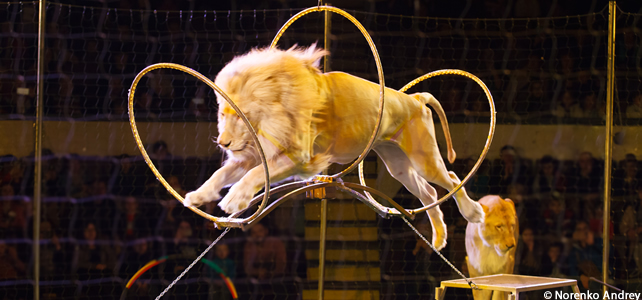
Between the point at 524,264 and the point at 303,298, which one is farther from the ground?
the point at 524,264

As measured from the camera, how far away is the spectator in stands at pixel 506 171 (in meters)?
3.23

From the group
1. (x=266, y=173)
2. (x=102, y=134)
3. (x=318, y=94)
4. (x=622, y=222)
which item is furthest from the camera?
(x=622, y=222)

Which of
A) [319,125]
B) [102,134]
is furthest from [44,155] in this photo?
[319,125]

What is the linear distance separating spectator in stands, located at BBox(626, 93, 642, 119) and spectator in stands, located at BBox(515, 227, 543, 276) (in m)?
0.81

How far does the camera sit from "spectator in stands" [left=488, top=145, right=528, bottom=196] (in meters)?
3.23

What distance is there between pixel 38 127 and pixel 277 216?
1.24 meters

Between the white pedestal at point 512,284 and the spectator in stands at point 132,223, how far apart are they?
1633 mm

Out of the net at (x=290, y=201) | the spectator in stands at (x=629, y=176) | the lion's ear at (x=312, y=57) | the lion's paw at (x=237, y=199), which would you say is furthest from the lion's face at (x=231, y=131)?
the spectator in stands at (x=629, y=176)

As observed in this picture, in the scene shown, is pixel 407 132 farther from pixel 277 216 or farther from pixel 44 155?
pixel 44 155

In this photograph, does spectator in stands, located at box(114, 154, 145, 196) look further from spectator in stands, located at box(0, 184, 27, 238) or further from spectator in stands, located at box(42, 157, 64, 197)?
spectator in stands, located at box(0, 184, 27, 238)

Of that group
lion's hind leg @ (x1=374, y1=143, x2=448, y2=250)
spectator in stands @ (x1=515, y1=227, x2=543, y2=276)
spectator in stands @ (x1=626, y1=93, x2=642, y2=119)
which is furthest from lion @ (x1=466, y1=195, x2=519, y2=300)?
spectator in stands @ (x1=626, y1=93, x2=642, y2=119)

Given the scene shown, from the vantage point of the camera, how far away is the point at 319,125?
1.63 m

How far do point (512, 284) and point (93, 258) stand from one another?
6.86 feet

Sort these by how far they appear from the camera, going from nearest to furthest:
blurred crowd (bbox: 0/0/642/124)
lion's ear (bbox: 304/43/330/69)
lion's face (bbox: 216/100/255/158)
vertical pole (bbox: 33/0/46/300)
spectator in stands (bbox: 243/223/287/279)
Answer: lion's face (bbox: 216/100/255/158) → lion's ear (bbox: 304/43/330/69) → vertical pole (bbox: 33/0/46/300) → blurred crowd (bbox: 0/0/642/124) → spectator in stands (bbox: 243/223/287/279)
